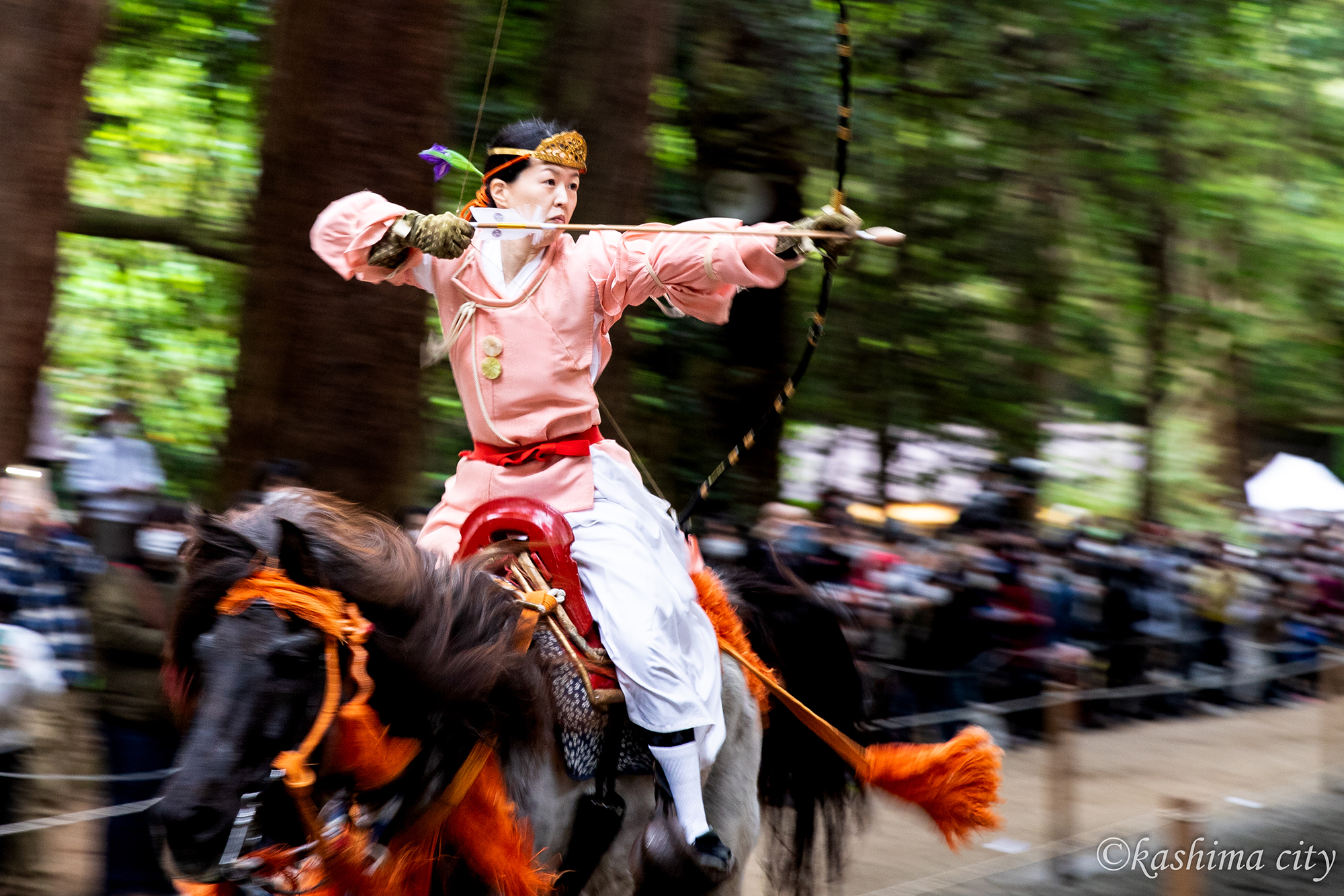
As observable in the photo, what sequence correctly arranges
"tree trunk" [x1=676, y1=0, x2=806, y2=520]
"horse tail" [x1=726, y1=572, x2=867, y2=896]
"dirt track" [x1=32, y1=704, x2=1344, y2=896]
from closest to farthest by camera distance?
"horse tail" [x1=726, y1=572, x2=867, y2=896] < "dirt track" [x1=32, y1=704, x2=1344, y2=896] < "tree trunk" [x1=676, y1=0, x2=806, y2=520]

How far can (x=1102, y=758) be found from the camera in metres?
9.19

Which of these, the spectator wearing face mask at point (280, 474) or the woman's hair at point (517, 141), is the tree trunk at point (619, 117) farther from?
the woman's hair at point (517, 141)

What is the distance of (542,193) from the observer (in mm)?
3646

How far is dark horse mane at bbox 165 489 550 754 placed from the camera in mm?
2760

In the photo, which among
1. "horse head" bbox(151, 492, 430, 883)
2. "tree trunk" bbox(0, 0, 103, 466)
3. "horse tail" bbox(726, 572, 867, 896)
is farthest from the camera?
"tree trunk" bbox(0, 0, 103, 466)

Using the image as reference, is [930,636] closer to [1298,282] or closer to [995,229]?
[995,229]

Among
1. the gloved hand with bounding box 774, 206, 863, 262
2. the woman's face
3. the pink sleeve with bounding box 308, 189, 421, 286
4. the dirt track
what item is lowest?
the dirt track

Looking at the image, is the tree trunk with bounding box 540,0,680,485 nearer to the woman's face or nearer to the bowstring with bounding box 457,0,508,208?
the bowstring with bounding box 457,0,508,208

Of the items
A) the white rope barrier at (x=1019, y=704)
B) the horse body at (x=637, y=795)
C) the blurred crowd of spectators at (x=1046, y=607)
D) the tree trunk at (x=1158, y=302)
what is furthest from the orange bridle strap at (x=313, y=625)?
the tree trunk at (x=1158, y=302)

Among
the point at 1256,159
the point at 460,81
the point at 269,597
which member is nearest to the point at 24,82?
the point at 460,81

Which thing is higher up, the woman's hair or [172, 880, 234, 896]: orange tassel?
the woman's hair

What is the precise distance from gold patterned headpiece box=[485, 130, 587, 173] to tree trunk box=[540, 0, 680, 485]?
2668mm

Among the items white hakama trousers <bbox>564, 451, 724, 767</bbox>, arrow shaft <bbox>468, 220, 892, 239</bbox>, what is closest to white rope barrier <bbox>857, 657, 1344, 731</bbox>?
white hakama trousers <bbox>564, 451, 724, 767</bbox>

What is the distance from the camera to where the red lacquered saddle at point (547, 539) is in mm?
3482
